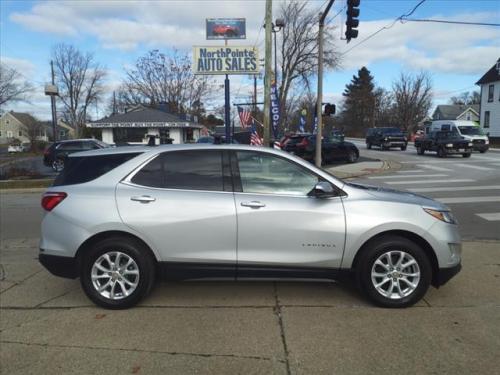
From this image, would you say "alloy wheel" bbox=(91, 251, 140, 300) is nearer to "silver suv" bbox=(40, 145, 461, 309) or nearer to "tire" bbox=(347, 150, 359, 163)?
"silver suv" bbox=(40, 145, 461, 309)

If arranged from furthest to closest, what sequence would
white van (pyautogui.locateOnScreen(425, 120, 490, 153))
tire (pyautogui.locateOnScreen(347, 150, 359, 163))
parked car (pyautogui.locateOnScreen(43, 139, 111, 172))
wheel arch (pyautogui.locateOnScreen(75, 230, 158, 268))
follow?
white van (pyautogui.locateOnScreen(425, 120, 490, 153)) < tire (pyautogui.locateOnScreen(347, 150, 359, 163)) < parked car (pyautogui.locateOnScreen(43, 139, 111, 172)) < wheel arch (pyautogui.locateOnScreen(75, 230, 158, 268))

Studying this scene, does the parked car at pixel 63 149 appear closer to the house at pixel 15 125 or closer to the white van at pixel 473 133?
the white van at pixel 473 133

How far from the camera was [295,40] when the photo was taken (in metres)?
48.5

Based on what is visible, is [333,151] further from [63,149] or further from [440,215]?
[440,215]

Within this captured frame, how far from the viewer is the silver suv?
4277 mm

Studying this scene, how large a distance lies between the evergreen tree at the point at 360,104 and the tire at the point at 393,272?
86.6 metres

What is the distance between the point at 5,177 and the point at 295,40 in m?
36.6

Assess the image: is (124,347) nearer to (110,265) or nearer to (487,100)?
(110,265)

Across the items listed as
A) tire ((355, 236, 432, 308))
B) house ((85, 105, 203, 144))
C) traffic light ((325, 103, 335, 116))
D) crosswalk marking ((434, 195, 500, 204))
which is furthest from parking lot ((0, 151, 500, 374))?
house ((85, 105, 203, 144))

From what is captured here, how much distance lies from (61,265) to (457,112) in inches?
3974

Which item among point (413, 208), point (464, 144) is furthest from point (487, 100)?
point (413, 208)

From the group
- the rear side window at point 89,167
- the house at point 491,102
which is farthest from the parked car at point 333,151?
the house at point 491,102

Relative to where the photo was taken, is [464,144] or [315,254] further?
[464,144]

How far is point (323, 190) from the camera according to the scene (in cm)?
423
